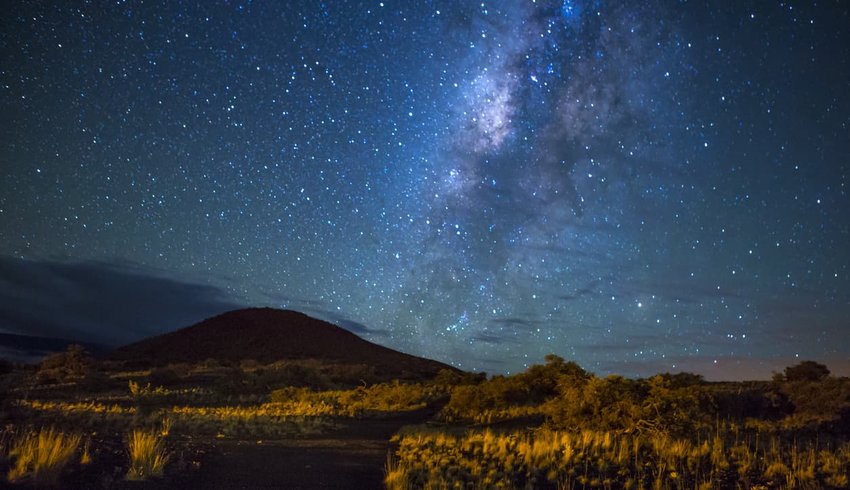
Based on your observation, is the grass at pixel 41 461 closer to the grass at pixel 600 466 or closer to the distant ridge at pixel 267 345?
the grass at pixel 600 466

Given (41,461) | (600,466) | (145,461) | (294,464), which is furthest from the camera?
(294,464)

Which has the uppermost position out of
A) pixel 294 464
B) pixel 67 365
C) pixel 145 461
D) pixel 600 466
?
pixel 67 365

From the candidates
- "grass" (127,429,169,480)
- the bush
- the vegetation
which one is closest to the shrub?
the vegetation

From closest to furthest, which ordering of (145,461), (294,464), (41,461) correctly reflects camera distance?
(41,461)
(145,461)
(294,464)

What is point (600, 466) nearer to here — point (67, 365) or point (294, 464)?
point (294, 464)

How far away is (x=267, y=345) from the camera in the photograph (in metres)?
80.1

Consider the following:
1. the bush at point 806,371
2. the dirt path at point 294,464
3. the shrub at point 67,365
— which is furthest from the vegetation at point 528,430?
the bush at point 806,371

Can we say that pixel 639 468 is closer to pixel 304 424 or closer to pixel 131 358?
pixel 304 424

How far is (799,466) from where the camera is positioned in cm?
1354

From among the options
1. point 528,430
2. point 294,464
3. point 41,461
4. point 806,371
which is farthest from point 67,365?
point 806,371

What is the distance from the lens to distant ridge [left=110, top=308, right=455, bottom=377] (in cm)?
7453

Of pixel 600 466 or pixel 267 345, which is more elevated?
pixel 267 345

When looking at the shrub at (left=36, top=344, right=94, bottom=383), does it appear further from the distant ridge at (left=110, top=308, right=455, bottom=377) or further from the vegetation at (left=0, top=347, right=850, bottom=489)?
the distant ridge at (left=110, top=308, right=455, bottom=377)

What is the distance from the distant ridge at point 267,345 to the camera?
2934 inches
